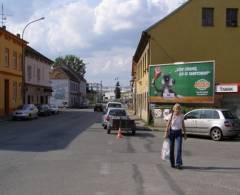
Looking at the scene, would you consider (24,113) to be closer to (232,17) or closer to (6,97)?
(6,97)

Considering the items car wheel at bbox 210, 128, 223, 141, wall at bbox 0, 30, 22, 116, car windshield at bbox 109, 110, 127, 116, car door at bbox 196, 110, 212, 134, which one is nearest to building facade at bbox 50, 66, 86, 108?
wall at bbox 0, 30, 22, 116

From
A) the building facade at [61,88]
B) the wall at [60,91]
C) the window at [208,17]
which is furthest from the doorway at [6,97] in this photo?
the wall at [60,91]

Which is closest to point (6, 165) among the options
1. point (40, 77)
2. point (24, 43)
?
point (24, 43)

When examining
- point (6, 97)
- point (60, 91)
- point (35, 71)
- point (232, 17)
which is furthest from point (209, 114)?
point (60, 91)

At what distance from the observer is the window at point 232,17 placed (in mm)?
38188

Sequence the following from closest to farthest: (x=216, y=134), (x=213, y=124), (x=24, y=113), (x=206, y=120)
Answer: (x=216, y=134) → (x=213, y=124) → (x=206, y=120) → (x=24, y=113)

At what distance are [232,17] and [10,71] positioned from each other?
23172mm

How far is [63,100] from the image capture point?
109 metres

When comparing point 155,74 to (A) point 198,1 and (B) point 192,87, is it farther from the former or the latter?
(A) point 198,1

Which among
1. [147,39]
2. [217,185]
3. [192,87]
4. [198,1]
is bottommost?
[217,185]

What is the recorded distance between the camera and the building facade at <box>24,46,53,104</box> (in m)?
59.7

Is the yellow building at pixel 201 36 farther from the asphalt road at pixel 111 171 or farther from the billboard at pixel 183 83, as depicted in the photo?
the asphalt road at pixel 111 171

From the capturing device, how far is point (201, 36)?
37969 millimetres

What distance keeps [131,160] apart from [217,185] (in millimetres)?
A: 4584
